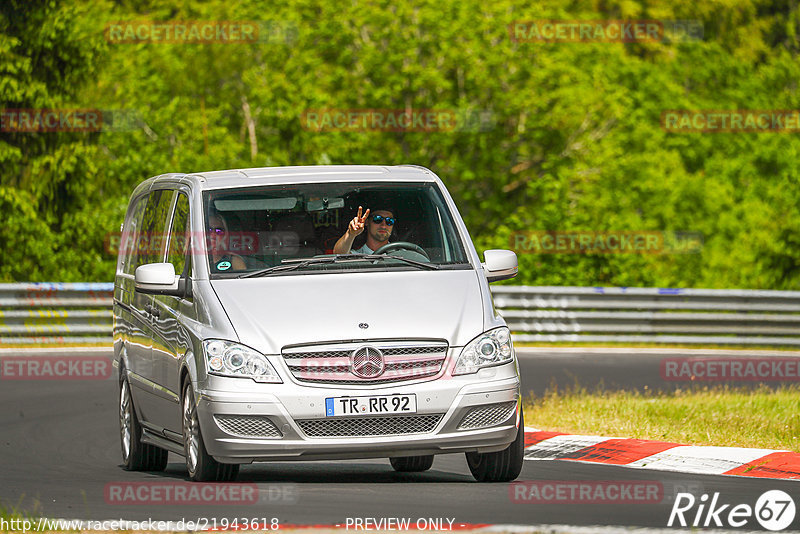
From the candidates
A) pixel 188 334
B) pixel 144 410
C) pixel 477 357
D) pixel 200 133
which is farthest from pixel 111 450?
pixel 200 133

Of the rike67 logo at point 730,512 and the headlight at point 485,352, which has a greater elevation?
the headlight at point 485,352

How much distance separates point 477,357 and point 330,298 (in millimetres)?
912

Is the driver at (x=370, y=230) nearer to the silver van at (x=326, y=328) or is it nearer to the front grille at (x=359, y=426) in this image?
the silver van at (x=326, y=328)

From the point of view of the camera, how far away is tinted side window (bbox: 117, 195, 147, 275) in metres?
12.0

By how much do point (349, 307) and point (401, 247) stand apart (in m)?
1.11

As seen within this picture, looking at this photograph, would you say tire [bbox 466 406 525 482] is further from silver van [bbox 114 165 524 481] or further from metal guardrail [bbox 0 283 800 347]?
metal guardrail [bbox 0 283 800 347]

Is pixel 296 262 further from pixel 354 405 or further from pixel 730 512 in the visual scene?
pixel 730 512

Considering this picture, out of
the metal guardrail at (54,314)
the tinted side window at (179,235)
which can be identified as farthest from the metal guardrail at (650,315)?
the tinted side window at (179,235)

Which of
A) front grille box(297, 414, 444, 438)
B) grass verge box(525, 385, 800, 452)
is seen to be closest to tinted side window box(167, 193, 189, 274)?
front grille box(297, 414, 444, 438)

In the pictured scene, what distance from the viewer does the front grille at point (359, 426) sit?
28.7 ft

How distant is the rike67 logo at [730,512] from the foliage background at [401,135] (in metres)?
20.2

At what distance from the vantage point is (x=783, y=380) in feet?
65.1

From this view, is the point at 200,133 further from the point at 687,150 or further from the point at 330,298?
the point at 330,298

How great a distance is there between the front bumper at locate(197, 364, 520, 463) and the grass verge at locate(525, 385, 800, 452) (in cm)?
362
